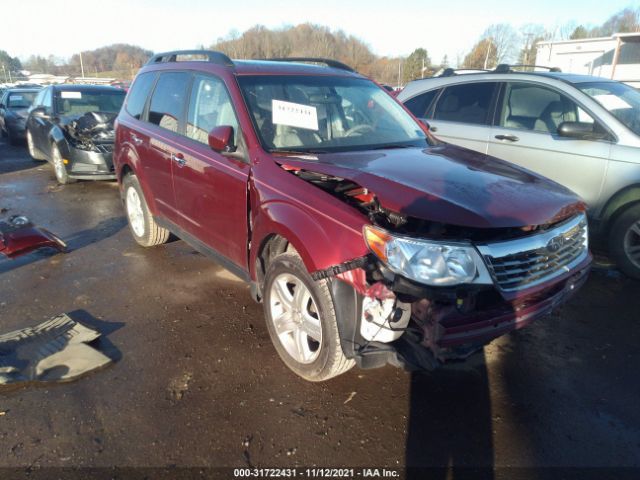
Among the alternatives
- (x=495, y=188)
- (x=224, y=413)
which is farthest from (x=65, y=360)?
(x=495, y=188)

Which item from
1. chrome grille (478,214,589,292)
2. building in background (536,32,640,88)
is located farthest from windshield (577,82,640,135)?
building in background (536,32,640,88)

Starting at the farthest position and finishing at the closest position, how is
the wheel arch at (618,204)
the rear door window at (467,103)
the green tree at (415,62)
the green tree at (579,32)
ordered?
the green tree at (579,32) < the green tree at (415,62) < the rear door window at (467,103) < the wheel arch at (618,204)

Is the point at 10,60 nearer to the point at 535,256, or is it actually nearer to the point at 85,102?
the point at 85,102

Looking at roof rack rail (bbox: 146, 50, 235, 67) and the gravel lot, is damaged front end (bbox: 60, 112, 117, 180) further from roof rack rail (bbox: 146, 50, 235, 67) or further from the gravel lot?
the gravel lot

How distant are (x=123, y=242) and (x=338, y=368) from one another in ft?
12.5

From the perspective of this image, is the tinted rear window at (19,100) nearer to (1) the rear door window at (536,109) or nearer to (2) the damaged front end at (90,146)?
(2) the damaged front end at (90,146)

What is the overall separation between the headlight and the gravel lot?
2.99ft

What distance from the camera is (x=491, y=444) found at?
7.94 ft

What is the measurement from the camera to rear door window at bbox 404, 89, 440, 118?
6.03 metres

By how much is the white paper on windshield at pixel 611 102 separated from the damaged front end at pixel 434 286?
2.85m

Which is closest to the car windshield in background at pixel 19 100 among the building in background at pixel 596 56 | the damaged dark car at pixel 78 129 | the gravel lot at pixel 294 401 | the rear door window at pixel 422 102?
the damaged dark car at pixel 78 129

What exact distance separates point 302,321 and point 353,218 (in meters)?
0.79

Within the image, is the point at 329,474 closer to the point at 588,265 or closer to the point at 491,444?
the point at 491,444

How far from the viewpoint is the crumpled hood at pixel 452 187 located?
2.34m
